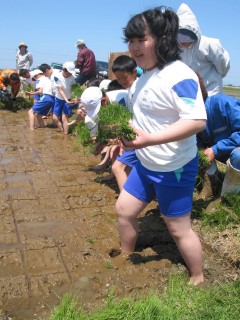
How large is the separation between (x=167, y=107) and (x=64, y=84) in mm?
5776

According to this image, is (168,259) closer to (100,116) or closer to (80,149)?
(100,116)

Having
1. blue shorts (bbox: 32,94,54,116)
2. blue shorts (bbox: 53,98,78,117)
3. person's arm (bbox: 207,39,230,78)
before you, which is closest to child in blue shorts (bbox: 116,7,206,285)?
person's arm (bbox: 207,39,230,78)

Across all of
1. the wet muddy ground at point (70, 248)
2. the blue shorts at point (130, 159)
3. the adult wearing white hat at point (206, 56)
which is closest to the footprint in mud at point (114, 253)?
the wet muddy ground at point (70, 248)

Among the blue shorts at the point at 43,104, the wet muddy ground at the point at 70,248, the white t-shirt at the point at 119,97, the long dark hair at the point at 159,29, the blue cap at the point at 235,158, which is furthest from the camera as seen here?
the blue shorts at the point at 43,104

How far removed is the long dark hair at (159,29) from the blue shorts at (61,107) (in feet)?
18.5

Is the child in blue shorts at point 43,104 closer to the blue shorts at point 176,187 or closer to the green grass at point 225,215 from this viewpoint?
the green grass at point 225,215

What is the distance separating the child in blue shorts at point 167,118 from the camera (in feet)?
7.01

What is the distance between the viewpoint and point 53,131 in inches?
315

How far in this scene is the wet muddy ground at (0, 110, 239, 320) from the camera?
2520mm

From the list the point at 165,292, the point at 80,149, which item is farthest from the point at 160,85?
the point at 80,149

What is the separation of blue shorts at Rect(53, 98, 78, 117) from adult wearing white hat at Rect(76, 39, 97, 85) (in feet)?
6.13

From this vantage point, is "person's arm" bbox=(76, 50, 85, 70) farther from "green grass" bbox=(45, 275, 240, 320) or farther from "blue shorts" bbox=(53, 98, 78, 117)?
"green grass" bbox=(45, 275, 240, 320)

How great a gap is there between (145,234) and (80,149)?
3.26 meters

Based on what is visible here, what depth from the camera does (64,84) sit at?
7.68 m
